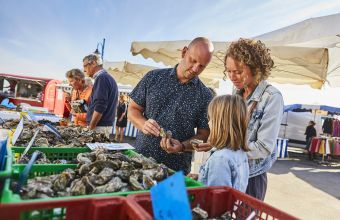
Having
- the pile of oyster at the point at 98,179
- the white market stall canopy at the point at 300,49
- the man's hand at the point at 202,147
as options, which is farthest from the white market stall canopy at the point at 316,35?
the pile of oyster at the point at 98,179

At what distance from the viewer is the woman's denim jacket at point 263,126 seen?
1.88 m

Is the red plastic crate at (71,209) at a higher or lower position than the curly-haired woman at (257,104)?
lower

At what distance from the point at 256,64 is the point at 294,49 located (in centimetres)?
359

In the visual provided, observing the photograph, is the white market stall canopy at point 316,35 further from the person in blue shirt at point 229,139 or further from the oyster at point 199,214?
the oyster at point 199,214

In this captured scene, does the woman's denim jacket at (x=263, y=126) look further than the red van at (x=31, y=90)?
No

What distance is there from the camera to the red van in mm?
13594

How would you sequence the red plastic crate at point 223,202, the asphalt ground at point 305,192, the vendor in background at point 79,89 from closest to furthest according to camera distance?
1. the red plastic crate at point 223,202
2. the vendor in background at point 79,89
3. the asphalt ground at point 305,192

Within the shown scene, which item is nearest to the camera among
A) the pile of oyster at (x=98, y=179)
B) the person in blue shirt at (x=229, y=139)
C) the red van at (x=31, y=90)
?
the pile of oyster at (x=98, y=179)

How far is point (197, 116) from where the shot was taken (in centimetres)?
248

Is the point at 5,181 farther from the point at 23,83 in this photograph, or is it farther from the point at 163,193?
the point at 23,83

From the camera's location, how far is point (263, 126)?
1930 millimetres

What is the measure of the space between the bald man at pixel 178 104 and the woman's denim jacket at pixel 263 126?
52 centimetres

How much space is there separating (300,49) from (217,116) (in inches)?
164

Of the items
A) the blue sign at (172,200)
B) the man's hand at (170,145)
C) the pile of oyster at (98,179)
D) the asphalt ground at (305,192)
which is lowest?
the asphalt ground at (305,192)
